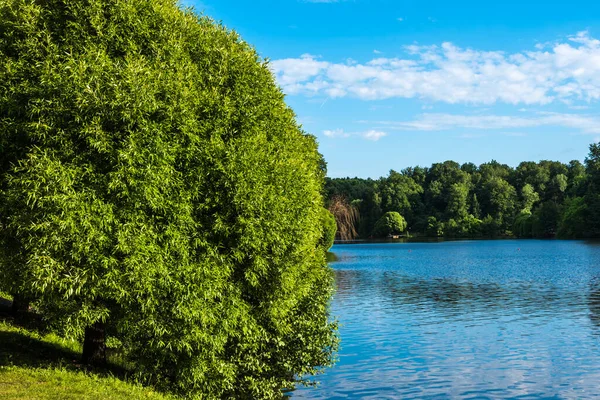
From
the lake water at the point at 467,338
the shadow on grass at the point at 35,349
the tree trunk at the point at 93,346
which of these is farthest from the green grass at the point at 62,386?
the lake water at the point at 467,338

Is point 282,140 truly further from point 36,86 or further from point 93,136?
point 36,86

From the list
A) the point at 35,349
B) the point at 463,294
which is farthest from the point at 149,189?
the point at 463,294

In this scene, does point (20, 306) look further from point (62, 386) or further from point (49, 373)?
point (62, 386)

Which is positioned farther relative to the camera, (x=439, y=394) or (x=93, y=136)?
(x=439, y=394)

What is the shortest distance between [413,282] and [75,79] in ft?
167

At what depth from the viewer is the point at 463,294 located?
51.8 meters

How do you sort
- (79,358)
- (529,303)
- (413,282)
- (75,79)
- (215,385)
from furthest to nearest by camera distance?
(413,282) < (529,303) < (79,358) < (215,385) < (75,79)

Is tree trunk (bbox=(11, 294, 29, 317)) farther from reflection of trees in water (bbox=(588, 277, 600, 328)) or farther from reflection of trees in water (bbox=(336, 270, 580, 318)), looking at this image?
reflection of trees in water (bbox=(588, 277, 600, 328))

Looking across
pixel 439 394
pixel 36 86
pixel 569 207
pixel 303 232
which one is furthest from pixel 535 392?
pixel 569 207

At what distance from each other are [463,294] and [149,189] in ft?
135

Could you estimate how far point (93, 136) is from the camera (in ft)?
54.1

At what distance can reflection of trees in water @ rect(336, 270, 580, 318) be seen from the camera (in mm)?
44094

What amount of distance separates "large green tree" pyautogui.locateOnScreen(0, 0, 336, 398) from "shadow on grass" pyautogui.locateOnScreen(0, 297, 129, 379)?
0.93m

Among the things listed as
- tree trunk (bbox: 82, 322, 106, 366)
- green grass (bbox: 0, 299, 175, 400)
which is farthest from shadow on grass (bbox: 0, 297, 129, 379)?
tree trunk (bbox: 82, 322, 106, 366)
